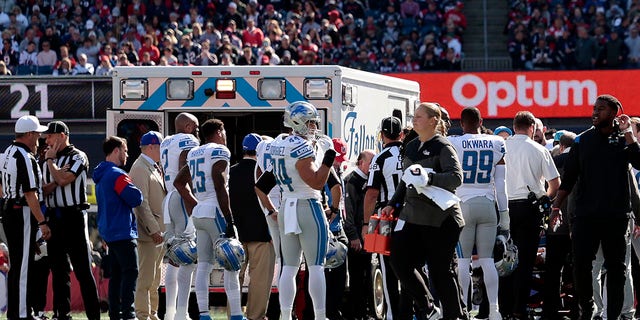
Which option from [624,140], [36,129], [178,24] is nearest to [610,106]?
[624,140]

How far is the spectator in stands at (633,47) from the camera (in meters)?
24.0

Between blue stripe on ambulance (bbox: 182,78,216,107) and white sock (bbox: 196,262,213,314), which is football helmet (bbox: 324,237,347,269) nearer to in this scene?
white sock (bbox: 196,262,213,314)

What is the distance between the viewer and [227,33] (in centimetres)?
2548

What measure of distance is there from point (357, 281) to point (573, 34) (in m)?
14.0

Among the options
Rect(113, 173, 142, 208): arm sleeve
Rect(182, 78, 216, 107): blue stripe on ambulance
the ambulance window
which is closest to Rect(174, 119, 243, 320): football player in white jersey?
Rect(113, 173, 142, 208): arm sleeve

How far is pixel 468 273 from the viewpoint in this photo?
36.7 ft

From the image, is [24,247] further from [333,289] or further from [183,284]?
[333,289]

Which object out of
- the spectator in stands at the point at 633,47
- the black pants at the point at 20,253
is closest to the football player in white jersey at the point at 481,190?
the black pants at the point at 20,253

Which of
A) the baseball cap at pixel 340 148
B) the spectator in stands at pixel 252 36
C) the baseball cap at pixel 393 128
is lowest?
the baseball cap at pixel 340 148

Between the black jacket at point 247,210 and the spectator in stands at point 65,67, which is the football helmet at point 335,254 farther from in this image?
the spectator in stands at point 65,67

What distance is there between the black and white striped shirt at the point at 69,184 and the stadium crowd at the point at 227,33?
10889mm

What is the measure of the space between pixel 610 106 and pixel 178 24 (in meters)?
17.2

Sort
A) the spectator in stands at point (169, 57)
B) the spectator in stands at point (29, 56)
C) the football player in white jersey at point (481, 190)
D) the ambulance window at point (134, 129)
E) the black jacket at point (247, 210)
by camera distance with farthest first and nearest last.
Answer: the spectator in stands at point (29, 56) → the spectator in stands at point (169, 57) → the ambulance window at point (134, 129) → the black jacket at point (247, 210) → the football player in white jersey at point (481, 190)

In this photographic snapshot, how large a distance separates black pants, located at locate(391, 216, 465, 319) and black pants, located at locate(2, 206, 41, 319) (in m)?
3.23
